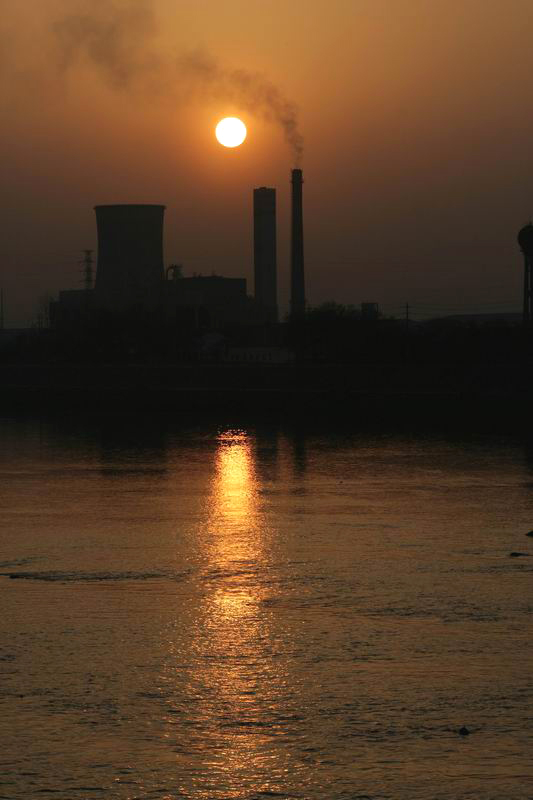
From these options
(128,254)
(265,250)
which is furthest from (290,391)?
(265,250)

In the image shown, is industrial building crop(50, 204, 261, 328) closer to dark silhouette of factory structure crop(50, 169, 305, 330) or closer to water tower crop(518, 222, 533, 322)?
dark silhouette of factory structure crop(50, 169, 305, 330)

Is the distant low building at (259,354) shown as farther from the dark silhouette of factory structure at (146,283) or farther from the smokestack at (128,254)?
the smokestack at (128,254)

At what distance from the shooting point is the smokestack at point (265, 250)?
13525 centimetres

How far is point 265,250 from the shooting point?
137 metres

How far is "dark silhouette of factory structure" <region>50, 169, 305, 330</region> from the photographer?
11131 centimetres

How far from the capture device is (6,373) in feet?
260

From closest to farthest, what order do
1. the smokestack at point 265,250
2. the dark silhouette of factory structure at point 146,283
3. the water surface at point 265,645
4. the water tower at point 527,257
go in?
the water surface at point 265,645
the water tower at point 527,257
the dark silhouette of factory structure at point 146,283
the smokestack at point 265,250

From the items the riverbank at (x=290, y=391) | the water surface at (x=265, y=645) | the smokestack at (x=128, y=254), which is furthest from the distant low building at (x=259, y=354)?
the water surface at (x=265, y=645)

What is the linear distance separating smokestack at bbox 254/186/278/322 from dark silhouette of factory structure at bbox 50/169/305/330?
0.34 ft

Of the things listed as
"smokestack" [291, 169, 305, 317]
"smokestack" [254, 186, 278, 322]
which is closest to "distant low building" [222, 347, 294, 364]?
"smokestack" [291, 169, 305, 317]

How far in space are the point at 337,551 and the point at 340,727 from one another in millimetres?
5893

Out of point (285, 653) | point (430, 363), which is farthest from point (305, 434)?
point (430, 363)

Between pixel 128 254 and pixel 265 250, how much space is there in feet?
87.9

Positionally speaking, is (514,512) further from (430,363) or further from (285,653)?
(430,363)
